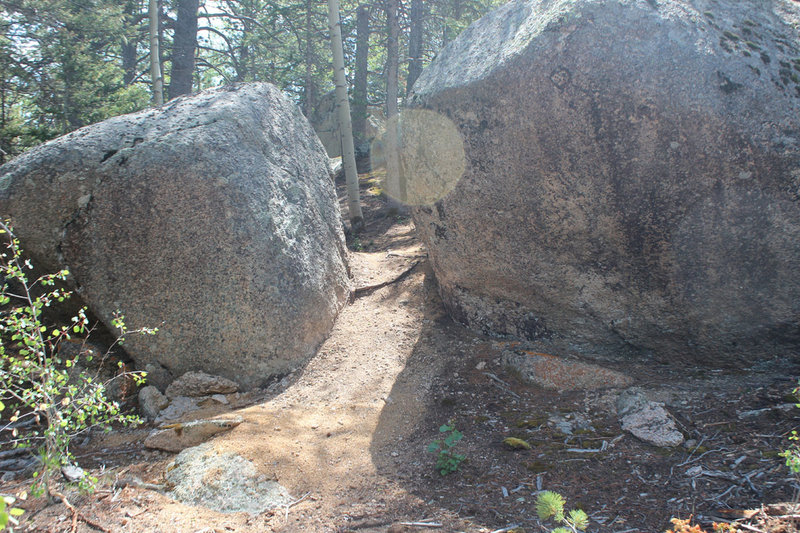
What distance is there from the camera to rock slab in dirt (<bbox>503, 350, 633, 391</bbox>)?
3.81 m

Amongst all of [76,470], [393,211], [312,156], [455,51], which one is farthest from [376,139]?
[76,470]

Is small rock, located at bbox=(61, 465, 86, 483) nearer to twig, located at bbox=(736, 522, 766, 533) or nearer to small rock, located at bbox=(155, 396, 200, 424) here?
small rock, located at bbox=(155, 396, 200, 424)

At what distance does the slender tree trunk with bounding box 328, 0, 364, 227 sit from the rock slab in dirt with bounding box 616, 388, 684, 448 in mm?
6868

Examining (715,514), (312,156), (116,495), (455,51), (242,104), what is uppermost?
(455,51)

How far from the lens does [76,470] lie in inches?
120

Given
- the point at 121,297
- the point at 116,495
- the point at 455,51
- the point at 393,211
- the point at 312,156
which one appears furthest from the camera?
the point at 393,211

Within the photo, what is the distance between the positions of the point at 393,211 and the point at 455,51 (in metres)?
6.09

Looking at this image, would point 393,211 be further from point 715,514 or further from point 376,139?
point 715,514

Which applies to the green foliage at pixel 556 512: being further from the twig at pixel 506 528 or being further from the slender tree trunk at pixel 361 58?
the slender tree trunk at pixel 361 58

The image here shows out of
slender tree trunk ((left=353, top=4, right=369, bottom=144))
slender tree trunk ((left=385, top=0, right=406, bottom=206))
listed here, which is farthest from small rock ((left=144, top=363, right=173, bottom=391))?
slender tree trunk ((left=353, top=4, right=369, bottom=144))

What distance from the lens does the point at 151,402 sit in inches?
161

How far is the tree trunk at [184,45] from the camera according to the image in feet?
36.9

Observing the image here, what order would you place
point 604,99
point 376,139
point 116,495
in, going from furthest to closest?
1. point 376,139
2. point 604,99
3. point 116,495

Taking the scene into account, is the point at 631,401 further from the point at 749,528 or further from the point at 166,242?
the point at 166,242
